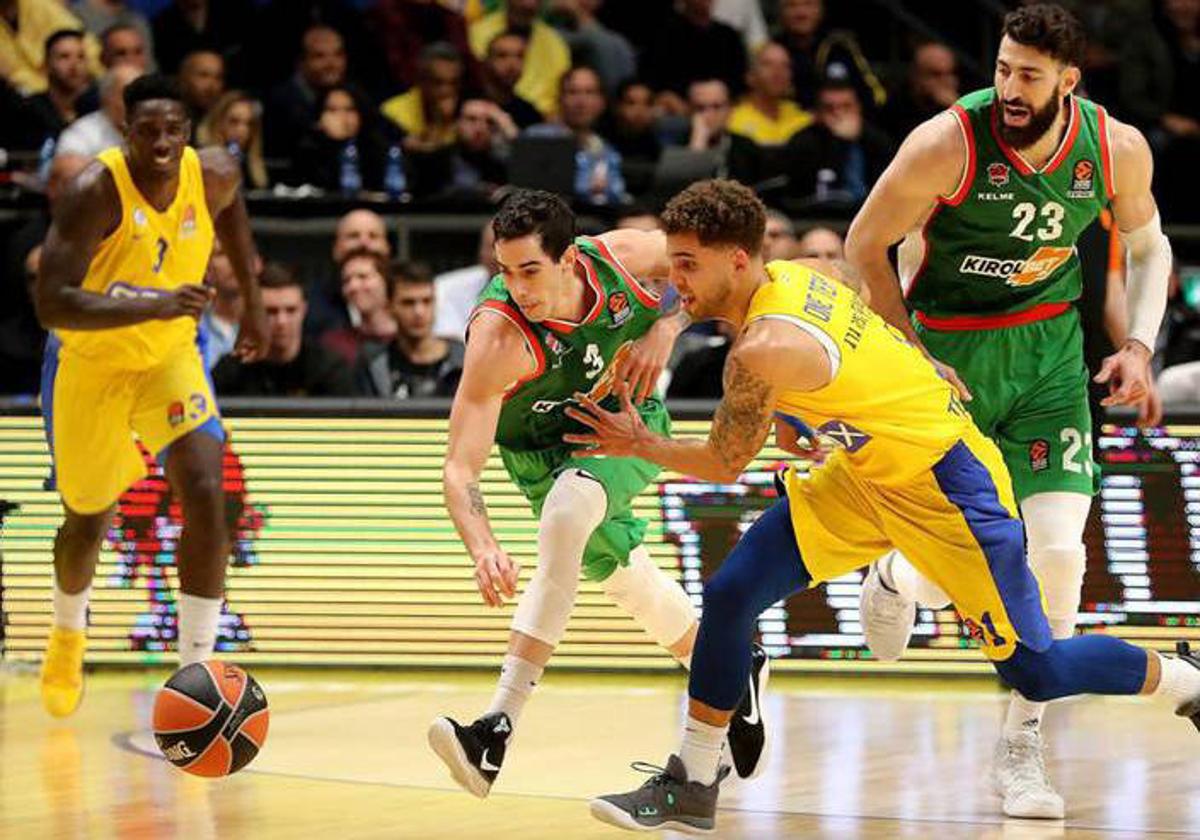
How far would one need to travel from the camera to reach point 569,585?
6809 millimetres

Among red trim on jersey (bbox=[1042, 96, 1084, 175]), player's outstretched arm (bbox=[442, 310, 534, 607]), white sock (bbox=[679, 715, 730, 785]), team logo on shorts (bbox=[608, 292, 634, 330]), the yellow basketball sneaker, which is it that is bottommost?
the yellow basketball sneaker

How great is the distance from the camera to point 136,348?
27.6ft

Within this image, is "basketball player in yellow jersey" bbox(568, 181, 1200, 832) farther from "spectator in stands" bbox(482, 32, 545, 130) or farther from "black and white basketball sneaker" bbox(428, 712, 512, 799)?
"spectator in stands" bbox(482, 32, 545, 130)

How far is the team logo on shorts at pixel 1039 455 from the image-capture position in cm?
713

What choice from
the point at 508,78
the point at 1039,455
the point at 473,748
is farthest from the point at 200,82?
the point at 473,748

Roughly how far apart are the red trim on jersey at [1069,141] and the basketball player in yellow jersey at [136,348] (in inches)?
115

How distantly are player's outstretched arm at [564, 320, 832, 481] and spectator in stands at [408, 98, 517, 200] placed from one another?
6840mm

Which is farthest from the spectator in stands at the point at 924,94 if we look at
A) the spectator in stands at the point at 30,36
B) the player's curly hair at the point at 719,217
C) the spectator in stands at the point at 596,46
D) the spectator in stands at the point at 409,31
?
the player's curly hair at the point at 719,217

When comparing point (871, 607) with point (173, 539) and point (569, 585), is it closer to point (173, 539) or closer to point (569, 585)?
point (569, 585)

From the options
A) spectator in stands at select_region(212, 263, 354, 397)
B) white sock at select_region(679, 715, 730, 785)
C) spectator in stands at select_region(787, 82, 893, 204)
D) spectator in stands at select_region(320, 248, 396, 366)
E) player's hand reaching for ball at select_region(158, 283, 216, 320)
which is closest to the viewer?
white sock at select_region(679, 715, 730, 785)

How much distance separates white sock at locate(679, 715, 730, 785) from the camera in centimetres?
631

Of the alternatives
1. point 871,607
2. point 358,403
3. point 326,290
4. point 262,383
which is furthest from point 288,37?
point 871,607

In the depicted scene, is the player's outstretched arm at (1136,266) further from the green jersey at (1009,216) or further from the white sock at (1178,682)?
the white sock at (1178,682)

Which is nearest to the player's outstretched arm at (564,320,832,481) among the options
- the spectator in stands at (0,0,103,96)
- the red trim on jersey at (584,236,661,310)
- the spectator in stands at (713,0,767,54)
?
the red trim on jersey at (584,236,661,310)
